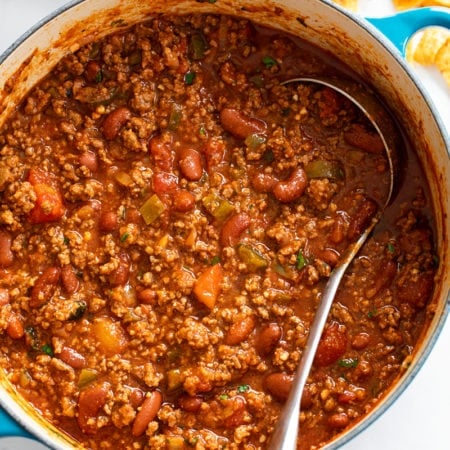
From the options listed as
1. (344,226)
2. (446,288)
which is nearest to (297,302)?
(344,226)

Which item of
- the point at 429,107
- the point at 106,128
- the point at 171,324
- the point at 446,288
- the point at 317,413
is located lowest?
the point at 317,413

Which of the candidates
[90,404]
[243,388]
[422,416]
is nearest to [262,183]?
[243,388]

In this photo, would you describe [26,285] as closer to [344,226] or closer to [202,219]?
[202,219]

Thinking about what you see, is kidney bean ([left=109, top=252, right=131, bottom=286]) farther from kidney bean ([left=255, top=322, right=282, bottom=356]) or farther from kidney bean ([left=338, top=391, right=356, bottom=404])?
kidney bean ([left=338, top=391, right=356, bottom=404])

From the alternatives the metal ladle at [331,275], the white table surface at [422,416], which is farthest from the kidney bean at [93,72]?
the metal ladle at [331,275]

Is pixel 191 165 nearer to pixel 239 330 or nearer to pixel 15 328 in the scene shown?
pixel 239 330

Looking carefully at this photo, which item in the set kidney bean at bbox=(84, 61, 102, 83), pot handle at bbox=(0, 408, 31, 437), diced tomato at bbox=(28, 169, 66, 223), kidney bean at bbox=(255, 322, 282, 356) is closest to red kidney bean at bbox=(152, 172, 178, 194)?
diced tomato at bbox=(28, 169, 66, 223)

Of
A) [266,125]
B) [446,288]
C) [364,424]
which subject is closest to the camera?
[364,424]
